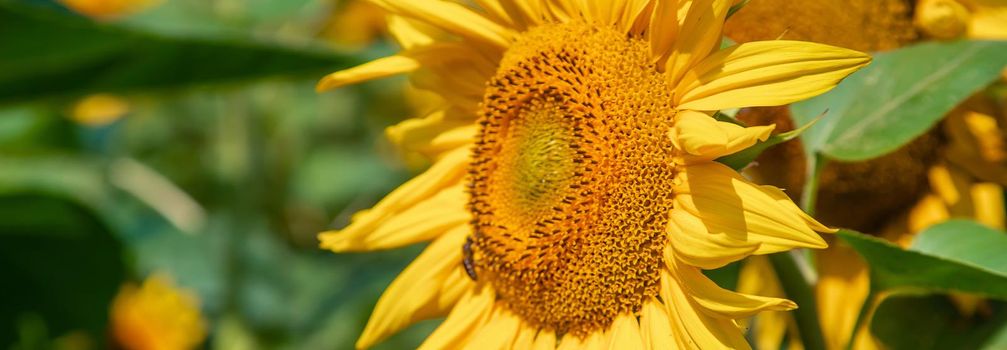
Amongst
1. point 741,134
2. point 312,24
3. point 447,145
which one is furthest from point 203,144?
point 741,134

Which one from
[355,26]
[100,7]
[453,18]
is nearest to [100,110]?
[100,7]

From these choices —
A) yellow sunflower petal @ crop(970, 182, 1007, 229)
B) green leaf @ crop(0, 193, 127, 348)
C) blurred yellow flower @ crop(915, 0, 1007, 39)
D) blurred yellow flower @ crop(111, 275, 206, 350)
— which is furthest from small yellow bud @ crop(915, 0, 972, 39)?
blurred yellow flower @ crop(111, 275, 206, 350)

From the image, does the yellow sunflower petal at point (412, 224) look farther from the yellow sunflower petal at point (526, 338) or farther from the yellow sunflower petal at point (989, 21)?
the yellow sunflower petal at point (989, 21)

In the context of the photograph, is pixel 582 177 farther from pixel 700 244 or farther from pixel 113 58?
pixel 113 58

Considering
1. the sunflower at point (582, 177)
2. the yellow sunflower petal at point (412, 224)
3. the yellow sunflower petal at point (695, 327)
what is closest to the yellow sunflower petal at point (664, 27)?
the sunflower at point (582, 177)

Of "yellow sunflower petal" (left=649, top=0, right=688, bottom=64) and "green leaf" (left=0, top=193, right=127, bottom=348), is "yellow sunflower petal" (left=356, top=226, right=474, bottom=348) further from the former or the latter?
"green leaf" (left=0, top=193, right=127, bottom=348)
